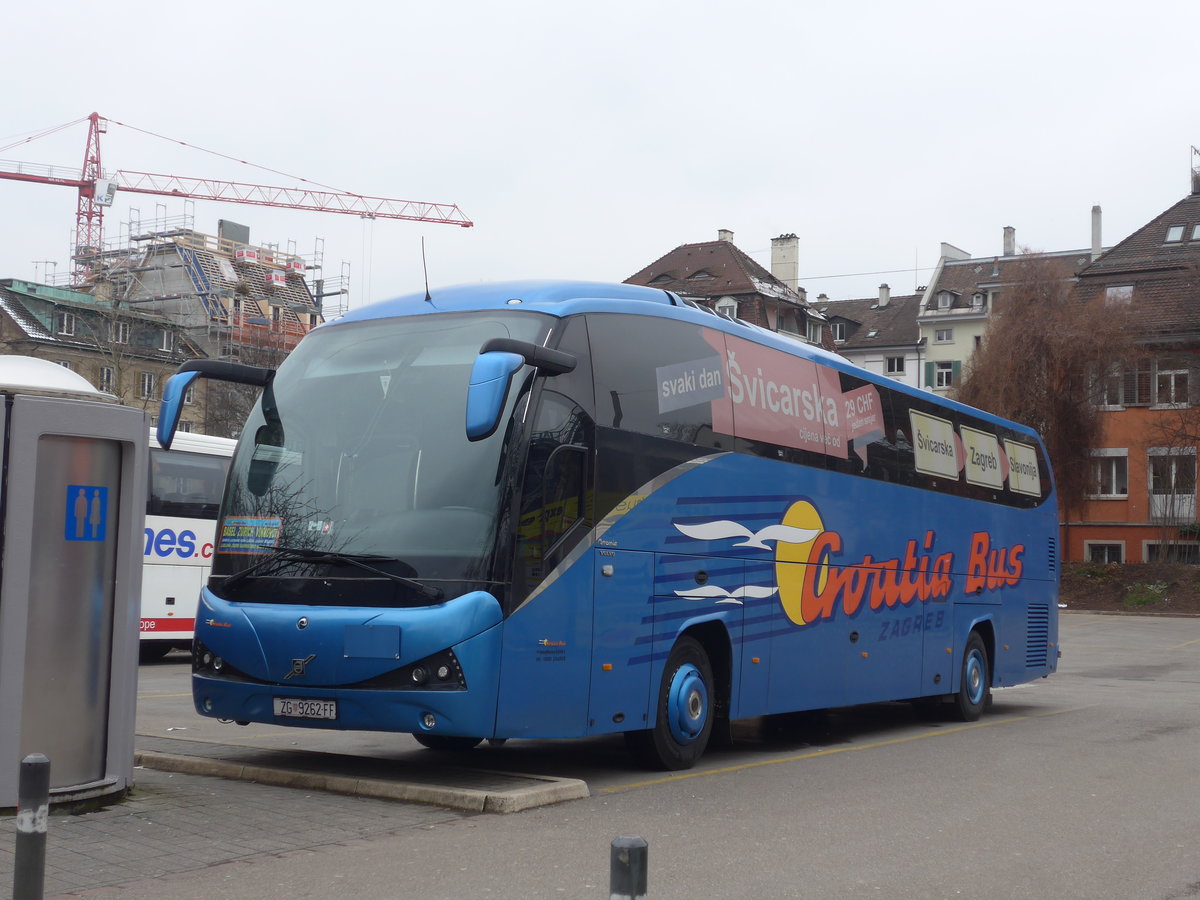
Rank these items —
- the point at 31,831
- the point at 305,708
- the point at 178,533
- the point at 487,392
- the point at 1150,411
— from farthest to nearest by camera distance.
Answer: the point at 1150,411 → the point at 178,533 → the point at 305,708 → the point at 487,392 → the point at 31,831

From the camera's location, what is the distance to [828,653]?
43.9 feet

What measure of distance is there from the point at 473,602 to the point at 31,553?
261 centimetres

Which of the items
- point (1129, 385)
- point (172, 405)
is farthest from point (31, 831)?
point (1129, 385)

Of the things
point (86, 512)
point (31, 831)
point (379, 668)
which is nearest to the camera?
point (31, 831)

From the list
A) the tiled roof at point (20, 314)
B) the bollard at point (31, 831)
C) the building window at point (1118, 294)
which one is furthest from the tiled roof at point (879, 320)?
the bollard at point (31, 831)

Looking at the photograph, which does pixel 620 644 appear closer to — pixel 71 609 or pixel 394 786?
pixel 394 786

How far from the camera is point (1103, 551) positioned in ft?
205

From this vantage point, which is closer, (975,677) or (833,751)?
(833,751)

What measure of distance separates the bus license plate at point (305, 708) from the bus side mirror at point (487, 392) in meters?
2.23

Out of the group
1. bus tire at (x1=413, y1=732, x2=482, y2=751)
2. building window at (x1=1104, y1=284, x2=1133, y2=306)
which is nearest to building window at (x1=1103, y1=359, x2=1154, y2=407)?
building window at (x1=1104, y1=284, x2=1133, y2=306)

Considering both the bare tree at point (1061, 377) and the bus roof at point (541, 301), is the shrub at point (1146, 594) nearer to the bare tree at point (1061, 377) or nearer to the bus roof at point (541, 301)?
the bare tree at point (1061, 377)

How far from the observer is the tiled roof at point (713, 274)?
248 ft

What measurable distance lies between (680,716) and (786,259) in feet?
249

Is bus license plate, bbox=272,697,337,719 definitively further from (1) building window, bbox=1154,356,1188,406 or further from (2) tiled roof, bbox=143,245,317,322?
(2) tiled roof, bbox=143,245,317,322
